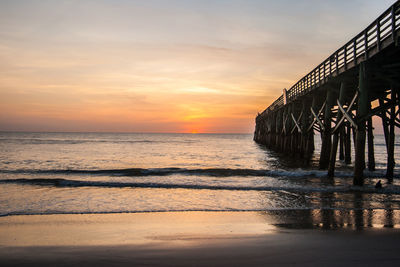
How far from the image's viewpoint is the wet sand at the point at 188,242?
153 inches

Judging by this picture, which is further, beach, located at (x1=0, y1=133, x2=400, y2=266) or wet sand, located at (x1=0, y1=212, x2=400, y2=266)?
beach, located at (x1=0, y1=133, x2=400, y2=266)

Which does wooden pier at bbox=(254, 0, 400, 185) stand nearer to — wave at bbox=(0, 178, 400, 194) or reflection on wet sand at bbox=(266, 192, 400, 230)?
wave at bbox=(0, 178, 400, 194)

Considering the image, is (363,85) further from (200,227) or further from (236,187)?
(200,227)

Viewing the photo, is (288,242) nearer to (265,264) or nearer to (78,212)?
(265,264)

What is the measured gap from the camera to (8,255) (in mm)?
4141

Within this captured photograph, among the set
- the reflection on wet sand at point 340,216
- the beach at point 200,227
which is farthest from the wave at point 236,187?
the reflection on wet sand at point 340,216

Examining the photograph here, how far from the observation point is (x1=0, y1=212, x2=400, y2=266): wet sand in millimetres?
3883

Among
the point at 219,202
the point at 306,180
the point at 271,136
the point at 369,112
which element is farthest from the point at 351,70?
the point at 271,136

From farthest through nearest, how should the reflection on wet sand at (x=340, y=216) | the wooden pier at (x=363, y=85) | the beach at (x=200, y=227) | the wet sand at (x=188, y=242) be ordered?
the wooden pier at (x=363, y=85), the reflection on wet sand at (x=340, y=216), the beach at (x=200, y=227), the wet sand at (x=188, y=242)

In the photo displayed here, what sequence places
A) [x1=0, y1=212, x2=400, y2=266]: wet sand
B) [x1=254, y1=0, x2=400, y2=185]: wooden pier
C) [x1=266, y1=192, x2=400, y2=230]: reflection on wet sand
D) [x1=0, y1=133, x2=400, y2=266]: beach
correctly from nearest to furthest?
[x1=0, y1=212, x2=400, y2=266]: wet sand → [x1=0, y1=133, x2=400, y2=266]: beach → [x1=266, y1=192, x2=400, y2=230]: reflection on wet sand → [x1=254, y1=0, x2=400, y2=185]: wooden pier

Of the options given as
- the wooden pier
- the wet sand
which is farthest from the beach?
the wooden pier

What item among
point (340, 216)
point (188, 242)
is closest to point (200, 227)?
point (188, 242)

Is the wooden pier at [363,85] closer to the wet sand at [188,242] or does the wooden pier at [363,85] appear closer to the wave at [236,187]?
the wave at [236,187]

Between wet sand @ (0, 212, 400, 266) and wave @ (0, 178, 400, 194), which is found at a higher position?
wet sand @ (0, 212, 400, 266)
